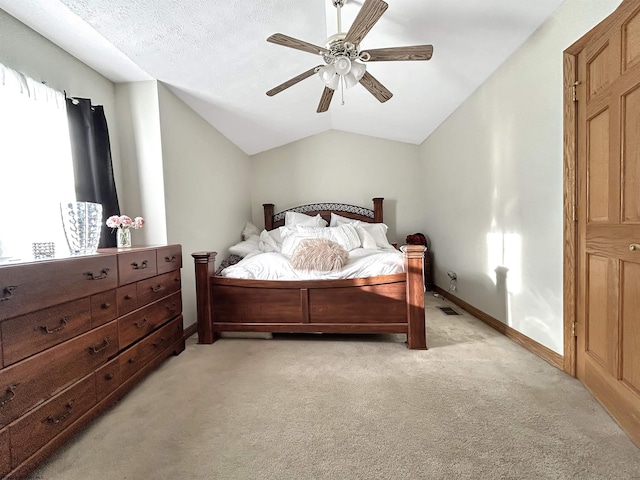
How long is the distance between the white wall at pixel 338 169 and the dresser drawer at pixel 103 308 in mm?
3132

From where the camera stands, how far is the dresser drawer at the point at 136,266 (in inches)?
68.4

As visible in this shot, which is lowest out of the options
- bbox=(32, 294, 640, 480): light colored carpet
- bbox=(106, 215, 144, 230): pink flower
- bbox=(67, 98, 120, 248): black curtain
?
bbox=(32, 294, 640, 480): light colored carpet

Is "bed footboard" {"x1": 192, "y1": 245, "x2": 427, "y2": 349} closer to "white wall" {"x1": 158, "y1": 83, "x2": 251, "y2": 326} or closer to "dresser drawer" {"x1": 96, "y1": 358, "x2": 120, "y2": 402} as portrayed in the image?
"white wall" {"x1": 158, "y1": 83, "x2": 251, "y2": 326}

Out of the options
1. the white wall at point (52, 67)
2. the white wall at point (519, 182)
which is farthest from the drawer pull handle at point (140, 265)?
the white wall at point (519, 182)

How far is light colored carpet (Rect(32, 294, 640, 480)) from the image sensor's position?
47.3 inches

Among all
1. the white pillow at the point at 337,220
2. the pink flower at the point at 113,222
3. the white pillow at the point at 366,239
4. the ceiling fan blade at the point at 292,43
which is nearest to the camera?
the ceiling fan blade at the point at 292,43

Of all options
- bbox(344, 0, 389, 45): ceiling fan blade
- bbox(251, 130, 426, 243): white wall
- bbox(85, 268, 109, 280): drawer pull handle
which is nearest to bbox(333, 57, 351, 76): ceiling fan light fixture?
bbox(344, 0, 389, 45): ceiling fan blade

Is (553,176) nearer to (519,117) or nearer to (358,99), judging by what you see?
(519,117)

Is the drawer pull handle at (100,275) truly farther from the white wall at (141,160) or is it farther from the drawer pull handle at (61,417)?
the white wall at (141,160)

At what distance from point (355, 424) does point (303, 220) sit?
3.10 metres

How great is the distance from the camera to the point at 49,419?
1.26 metres

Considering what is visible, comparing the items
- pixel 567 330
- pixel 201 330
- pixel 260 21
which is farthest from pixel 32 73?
pixel 567 330

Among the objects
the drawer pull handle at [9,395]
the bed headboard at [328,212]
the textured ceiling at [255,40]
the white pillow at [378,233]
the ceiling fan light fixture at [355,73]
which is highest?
the textured ceiling at [255,40]

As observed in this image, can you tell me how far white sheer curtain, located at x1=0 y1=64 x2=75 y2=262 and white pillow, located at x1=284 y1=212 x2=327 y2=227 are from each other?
2.52 metres
